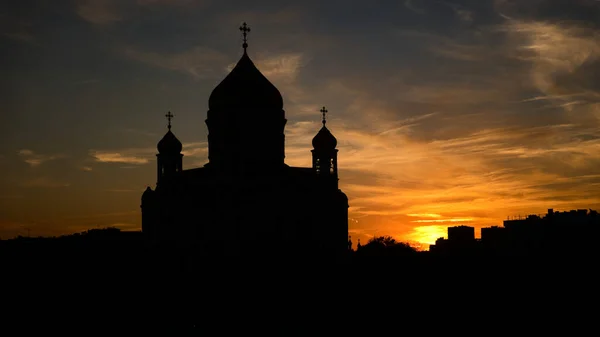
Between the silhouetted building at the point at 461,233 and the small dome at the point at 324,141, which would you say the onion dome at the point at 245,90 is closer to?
the small dome at the point at 324,141

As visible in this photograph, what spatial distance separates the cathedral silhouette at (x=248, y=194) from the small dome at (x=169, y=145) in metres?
5.42

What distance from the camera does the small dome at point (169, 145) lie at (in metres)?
61.0

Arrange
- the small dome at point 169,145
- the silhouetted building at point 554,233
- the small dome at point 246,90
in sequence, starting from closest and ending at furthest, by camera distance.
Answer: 1. the small dome at point 246,90
2. the small dome at point 169,145
3. the silhouetted building at point 554,233

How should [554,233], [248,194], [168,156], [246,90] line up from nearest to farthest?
1. [248,194]
2. [246,90]
3. [168,156]
4. [554,233]

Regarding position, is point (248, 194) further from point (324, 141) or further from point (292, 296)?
point (292, 296)

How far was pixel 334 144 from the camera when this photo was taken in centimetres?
5744

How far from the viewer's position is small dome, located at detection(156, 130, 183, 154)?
61.0 m

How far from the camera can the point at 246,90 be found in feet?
175

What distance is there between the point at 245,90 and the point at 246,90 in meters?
0.06

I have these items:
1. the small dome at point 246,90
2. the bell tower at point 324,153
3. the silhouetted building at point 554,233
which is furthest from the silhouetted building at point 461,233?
the small dome at point 246,90

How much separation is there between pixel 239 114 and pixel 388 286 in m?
14.2

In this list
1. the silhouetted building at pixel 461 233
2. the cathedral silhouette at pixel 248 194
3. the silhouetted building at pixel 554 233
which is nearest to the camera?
the cathedral silhouette at pixel 248 194

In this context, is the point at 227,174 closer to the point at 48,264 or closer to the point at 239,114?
the point at 239,114

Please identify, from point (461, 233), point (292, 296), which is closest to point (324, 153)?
point (292, 296)
